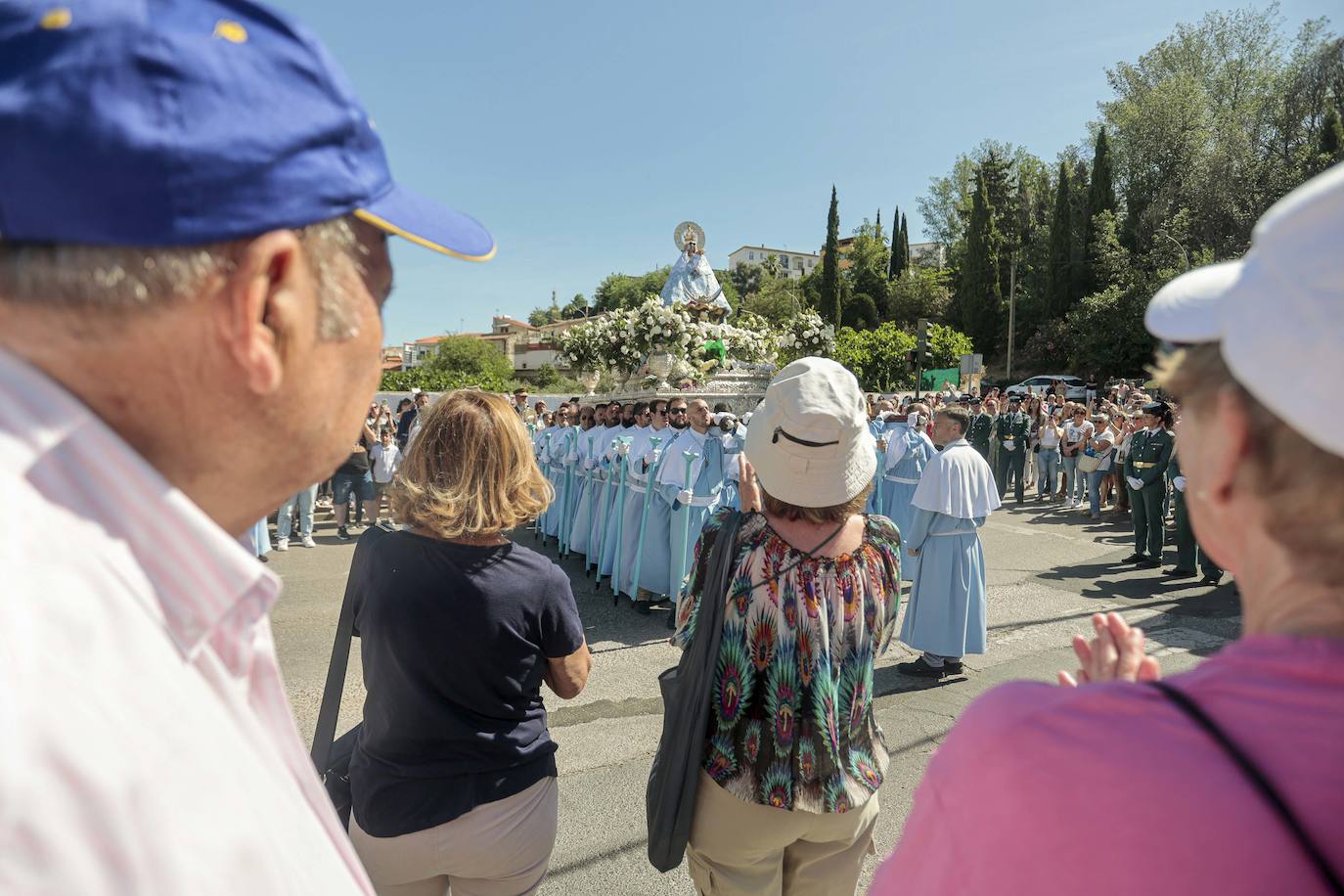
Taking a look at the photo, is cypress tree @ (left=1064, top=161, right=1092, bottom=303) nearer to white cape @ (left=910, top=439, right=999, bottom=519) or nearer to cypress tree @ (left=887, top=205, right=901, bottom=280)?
cypress tree @ (left=887, top=205, right=901, bottom=280)

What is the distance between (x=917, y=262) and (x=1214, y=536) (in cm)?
6375

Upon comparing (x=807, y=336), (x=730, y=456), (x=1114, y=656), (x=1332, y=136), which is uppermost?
(x=1332, y=136)

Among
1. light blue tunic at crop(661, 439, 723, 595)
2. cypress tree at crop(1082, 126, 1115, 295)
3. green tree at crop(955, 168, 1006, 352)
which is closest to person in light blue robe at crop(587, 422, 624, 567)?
light blue tunic at crop(661, 439, 723, 595)

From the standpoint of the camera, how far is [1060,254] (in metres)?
42.1

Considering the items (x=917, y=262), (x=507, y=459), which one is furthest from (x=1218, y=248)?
(x=507, y=459)

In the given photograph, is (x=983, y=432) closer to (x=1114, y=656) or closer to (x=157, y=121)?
(x=1114, y=656)

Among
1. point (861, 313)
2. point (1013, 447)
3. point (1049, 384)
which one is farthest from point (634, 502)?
point (861, 313)

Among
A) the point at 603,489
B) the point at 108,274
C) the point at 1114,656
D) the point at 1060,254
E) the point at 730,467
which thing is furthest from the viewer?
the point at 1060,254

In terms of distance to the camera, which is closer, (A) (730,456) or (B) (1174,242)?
(A) (730,456)

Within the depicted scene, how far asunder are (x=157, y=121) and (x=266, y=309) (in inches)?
7.4

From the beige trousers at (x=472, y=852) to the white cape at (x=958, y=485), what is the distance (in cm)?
440

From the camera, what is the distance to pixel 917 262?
60.1 m

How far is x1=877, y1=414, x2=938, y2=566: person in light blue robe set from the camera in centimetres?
961

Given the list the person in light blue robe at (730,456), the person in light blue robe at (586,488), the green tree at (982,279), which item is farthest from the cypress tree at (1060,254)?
the person in light blue robe at (730,456)
